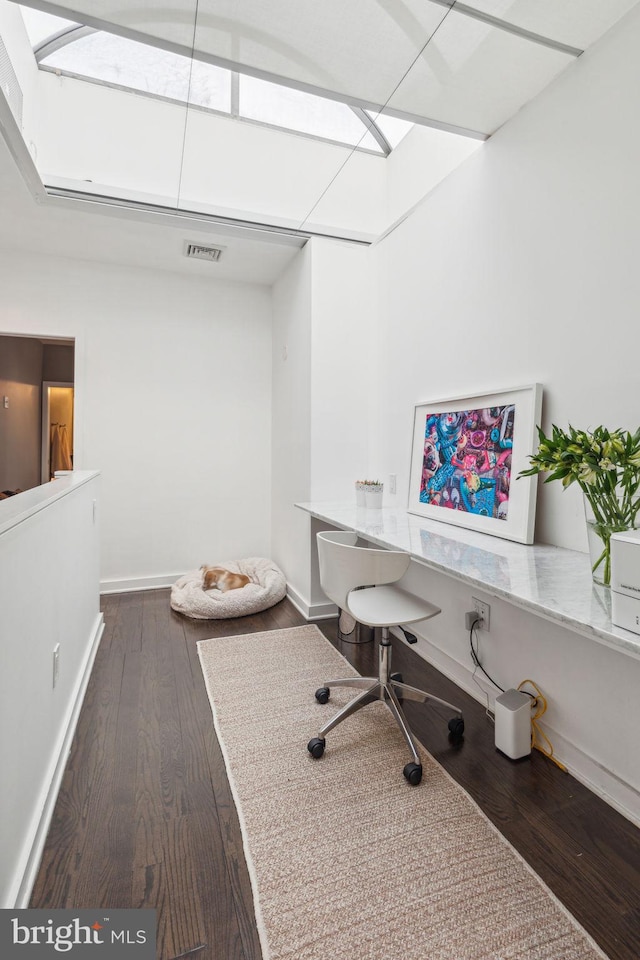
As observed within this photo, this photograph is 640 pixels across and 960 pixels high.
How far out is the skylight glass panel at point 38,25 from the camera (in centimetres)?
234

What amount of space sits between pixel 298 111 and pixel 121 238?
1499 millimetres

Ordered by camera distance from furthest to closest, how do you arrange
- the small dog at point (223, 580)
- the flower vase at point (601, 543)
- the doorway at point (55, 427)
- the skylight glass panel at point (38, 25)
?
the doorway at point (55, 427), the small dog at point (223, 580), the skylight glass panel at point (38, 25), the flower vase at point (601, 543)

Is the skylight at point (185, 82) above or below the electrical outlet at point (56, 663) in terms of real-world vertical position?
above

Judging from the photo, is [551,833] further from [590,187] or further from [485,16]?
[485,16]

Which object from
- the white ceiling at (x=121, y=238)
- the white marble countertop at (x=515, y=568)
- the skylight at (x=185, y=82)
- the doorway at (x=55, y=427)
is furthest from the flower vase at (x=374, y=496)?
the doorway at (x=55, y=427)

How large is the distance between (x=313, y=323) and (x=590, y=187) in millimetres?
1788

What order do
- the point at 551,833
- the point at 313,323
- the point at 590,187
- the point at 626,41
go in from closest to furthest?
the point at 551,833, the point at 626,41, the point at 590,187, the point at 313,323

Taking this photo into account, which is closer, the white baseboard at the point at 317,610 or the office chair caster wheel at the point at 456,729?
the office chair caster wheel at the point at 456,729

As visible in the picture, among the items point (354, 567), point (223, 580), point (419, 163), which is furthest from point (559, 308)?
point (223, 580)

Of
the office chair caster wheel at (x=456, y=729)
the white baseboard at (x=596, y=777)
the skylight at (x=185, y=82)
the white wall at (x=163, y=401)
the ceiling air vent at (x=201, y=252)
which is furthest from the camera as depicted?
the white wall at (x=163, y=401)

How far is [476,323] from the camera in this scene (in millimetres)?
2273

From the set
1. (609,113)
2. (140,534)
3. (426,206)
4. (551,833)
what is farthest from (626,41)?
(140,534)

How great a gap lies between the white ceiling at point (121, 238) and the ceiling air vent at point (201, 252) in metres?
0.04

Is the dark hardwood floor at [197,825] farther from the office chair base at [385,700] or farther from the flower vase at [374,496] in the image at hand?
the flower vase at [374,496]
